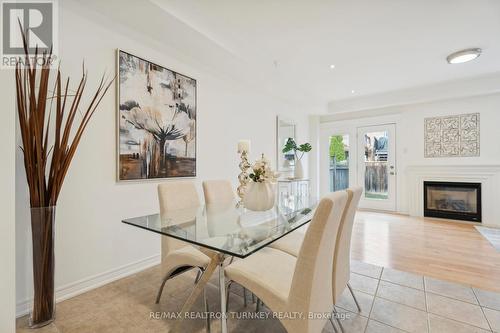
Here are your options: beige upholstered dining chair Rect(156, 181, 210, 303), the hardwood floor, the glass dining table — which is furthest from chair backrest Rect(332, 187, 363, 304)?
the hardwood floor

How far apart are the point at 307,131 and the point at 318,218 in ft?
16.9

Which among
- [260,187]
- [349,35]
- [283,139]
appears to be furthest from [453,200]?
[260,187]

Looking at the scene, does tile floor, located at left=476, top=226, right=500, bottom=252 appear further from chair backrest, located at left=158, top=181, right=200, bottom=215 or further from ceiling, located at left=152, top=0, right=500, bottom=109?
chair backrest, located at left=158, top=181, right=200, bottom=215

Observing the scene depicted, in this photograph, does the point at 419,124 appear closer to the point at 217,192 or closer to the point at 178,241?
the point at 217,192

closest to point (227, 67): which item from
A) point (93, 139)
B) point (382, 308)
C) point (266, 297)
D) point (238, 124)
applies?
point (238, 124)

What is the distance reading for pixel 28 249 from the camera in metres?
1.68

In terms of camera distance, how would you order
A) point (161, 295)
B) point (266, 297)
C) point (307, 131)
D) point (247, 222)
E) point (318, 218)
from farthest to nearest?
point (307, 131)
point (161, 295)
point (247, 222)
point (266, 297)
point (318, 218)

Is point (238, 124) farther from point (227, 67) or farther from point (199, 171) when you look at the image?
point (199, 171)

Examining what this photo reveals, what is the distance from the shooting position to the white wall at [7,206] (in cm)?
139

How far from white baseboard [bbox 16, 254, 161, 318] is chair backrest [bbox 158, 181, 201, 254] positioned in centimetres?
73

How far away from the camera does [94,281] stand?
6.76ft

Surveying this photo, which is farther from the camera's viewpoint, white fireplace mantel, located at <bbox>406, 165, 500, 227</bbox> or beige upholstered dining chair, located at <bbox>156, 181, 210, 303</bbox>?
white fireplace mantel, located at <bbox>406, 165, 500, 227</bbox>

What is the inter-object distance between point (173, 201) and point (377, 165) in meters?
5.00

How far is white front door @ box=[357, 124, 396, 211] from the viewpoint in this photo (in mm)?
5211
